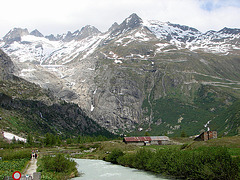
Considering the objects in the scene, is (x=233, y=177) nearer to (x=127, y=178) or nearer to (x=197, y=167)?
(x=197, y=167)

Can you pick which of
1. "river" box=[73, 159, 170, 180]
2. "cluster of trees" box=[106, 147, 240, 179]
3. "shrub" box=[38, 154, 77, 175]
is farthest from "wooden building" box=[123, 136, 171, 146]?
"shrub" box=[38, 154, 77, 175]

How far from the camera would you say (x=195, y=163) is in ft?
172

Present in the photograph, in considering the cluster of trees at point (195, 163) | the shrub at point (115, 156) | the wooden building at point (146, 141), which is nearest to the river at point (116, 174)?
the cluster of trees at point (195, 163)

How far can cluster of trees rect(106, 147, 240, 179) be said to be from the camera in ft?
150

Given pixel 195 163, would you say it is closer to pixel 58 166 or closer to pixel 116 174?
pixel 116 174

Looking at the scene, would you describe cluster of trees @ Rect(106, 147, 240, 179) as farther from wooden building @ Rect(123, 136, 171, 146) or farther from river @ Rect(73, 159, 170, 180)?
wooden building @ Rect(123, 136, 171, 146)

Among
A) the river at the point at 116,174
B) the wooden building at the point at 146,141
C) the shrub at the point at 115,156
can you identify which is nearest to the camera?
the river at the point at 116,174

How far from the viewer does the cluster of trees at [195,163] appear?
45.8m

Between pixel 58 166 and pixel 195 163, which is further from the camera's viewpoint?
pixel 58 166

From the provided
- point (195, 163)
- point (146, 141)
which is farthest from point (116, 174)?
point (146, 141)

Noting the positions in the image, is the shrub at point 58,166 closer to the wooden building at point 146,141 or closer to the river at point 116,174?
the river at point 116,174

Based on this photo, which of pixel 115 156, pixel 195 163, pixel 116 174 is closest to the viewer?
pixel 195 163

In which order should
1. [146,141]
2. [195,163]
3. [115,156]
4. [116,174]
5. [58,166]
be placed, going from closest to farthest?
[195,163]
[58,166]
[116,174]
[115,156]
[146,141]

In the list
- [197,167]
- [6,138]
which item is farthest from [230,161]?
[6,138]
